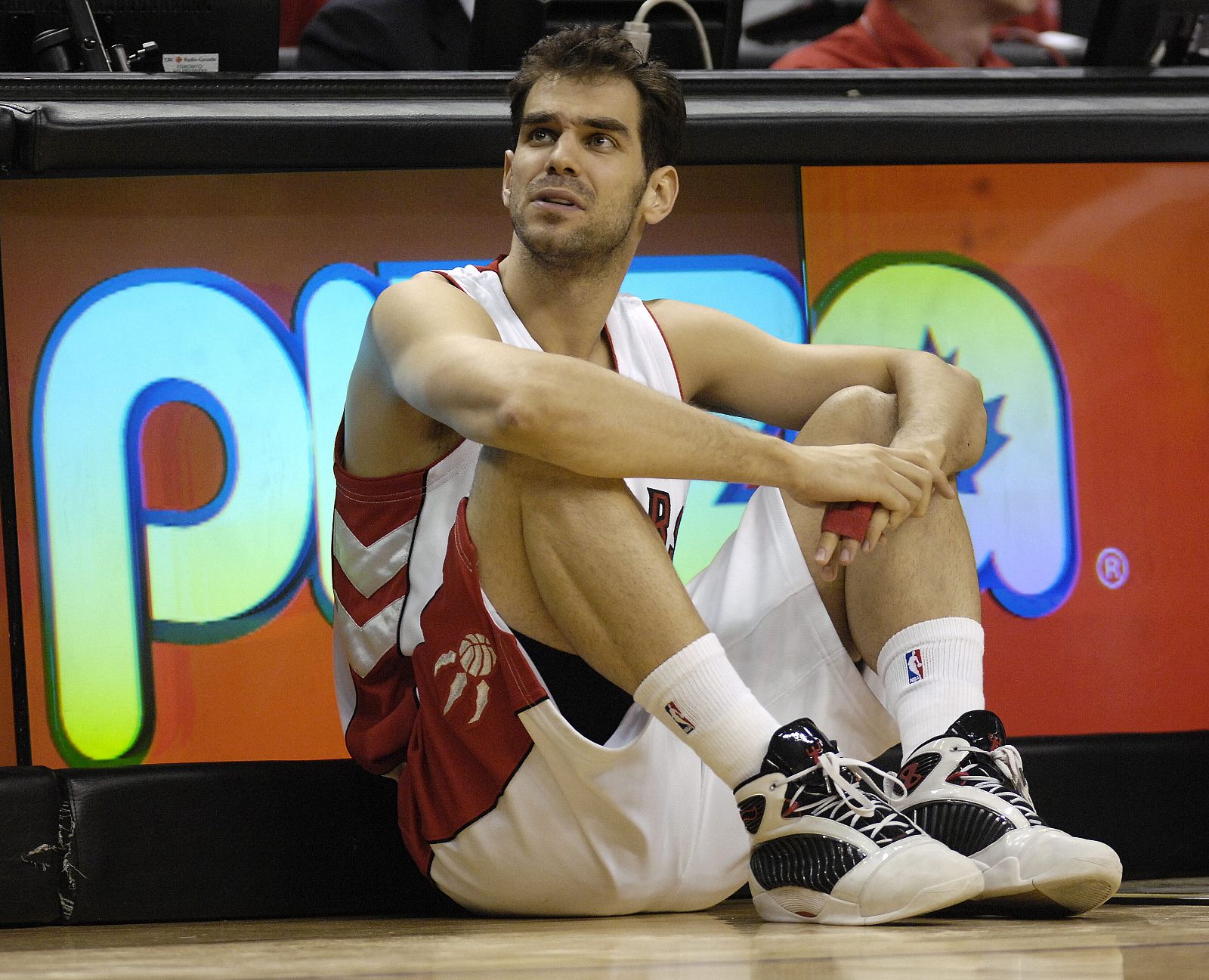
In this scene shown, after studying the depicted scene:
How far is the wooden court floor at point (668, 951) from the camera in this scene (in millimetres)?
904

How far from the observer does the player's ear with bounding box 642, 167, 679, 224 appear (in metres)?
1.75

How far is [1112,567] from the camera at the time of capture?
1979 mm

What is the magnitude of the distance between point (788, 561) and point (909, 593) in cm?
16

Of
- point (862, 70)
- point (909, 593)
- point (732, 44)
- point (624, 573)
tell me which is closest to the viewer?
point (624, 573)

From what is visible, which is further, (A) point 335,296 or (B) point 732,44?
(B) point 732,44

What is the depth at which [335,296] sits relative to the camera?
1.88 m

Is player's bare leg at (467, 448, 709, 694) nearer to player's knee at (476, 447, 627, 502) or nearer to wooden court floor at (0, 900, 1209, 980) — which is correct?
player's knee at (476, 447, 627, 502)

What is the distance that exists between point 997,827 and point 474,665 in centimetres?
51

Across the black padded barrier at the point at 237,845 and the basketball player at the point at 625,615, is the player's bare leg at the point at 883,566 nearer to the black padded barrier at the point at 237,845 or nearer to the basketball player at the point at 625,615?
the basketball player at the point at 625,615

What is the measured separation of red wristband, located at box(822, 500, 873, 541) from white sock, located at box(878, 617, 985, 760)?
0.36 ft

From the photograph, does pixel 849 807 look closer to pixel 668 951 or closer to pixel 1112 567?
pixel 668 951

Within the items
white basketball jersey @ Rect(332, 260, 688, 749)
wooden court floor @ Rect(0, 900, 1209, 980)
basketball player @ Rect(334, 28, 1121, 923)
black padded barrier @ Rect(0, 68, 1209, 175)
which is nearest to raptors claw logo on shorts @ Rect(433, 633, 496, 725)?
basketball player @ Rect(334, 28, 1121, 923)

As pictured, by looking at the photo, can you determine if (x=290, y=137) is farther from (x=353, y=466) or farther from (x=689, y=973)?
(x=689, y=973)

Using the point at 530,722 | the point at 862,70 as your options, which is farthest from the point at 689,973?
the point at 862,70
